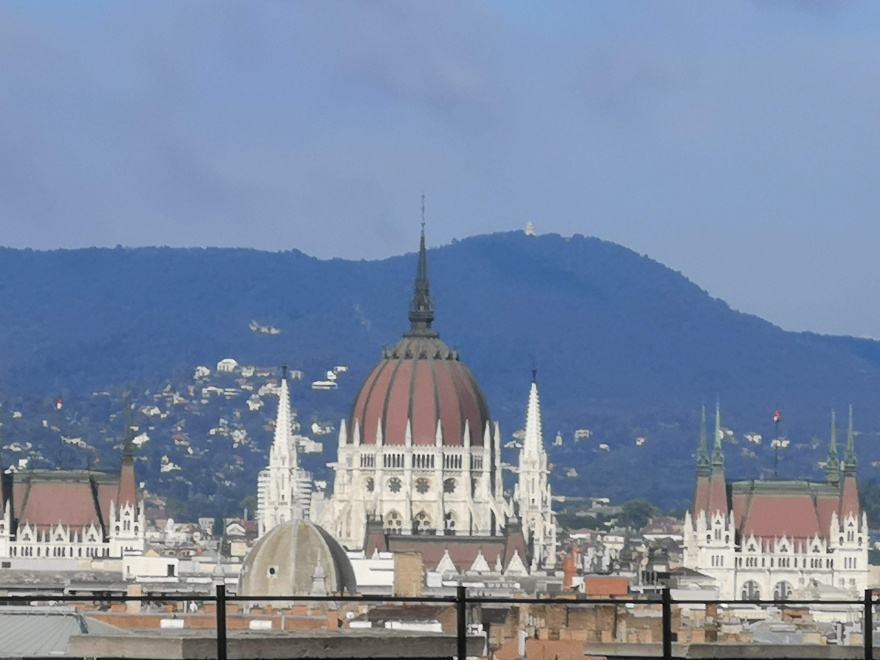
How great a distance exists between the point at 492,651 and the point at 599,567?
76890 millimetres

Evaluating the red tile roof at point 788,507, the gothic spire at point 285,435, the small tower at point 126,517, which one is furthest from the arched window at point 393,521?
the red tile roof at point 788,507

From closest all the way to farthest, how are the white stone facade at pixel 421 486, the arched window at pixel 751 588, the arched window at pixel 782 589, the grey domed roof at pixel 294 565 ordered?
the grey domed roof at pixel 294 565, the arched window at pixel 782 589, the arched window at pixel 751 588, the white stone facade at pixel 421 486

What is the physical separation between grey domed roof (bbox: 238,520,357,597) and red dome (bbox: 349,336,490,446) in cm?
8394

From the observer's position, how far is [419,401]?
18425 centimetres

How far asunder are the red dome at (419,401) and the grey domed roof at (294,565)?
8394cm

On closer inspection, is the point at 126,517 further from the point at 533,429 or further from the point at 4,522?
the point at 533,429

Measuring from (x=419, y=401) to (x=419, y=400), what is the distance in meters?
0.13

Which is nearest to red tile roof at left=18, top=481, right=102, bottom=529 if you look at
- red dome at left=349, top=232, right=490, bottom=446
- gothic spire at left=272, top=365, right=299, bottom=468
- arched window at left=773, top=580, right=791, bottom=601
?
gothic spire at left=272, top=365, right=299, bottom=468

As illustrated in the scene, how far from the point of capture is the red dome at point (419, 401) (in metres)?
184

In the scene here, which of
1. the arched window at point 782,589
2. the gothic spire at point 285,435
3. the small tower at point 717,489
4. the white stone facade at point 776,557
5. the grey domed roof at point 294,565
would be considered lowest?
the grey domed roof at point 294,565

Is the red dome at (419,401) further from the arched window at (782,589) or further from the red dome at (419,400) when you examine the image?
the arched window at (782,589)

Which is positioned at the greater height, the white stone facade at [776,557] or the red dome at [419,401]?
the red dome at [419,401]

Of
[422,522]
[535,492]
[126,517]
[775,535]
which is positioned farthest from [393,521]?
[775,535]

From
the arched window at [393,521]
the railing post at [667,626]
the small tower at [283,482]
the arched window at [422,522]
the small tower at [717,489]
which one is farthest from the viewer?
the arched window at [422,522]
